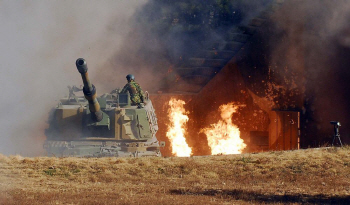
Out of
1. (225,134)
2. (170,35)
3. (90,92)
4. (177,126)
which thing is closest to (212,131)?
(225,134)

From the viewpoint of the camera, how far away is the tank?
14.2 metres

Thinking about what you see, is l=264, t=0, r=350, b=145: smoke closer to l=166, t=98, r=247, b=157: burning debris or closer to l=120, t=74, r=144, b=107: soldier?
l=166, t=98, r=247, b=157: burning debris

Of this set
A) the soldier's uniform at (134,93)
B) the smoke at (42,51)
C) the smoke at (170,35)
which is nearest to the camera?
the soldier's uniform at (134,93)

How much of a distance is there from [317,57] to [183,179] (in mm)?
9332

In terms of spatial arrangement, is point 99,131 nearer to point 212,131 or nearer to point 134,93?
point 134,93

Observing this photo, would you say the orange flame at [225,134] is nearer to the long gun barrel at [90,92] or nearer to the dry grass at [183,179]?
the dry grass at [183,179]

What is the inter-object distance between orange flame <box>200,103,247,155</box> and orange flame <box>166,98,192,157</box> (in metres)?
1.07

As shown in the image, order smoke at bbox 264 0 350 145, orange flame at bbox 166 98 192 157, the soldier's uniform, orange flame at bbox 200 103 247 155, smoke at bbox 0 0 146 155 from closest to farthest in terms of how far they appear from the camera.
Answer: the soldier's uniform < smoke at bbox 264 0 350 145 < smoke at bbox 0 0 146 155 < orange flame at bbox 200 103 247 155 < orange flame at bbox 166 98 192 157

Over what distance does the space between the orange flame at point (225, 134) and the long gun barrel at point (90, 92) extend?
10.0 metres

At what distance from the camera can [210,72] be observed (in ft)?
77.3

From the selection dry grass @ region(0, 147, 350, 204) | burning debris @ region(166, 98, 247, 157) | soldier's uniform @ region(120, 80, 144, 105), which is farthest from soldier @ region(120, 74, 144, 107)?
burning debris @ region(166, 98, 247, 157)

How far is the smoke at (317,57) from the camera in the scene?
1803cm

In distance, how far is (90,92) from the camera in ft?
44.4

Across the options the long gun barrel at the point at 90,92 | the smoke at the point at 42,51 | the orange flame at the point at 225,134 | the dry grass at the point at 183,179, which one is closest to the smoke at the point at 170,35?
the smoke at the point at 42,51
